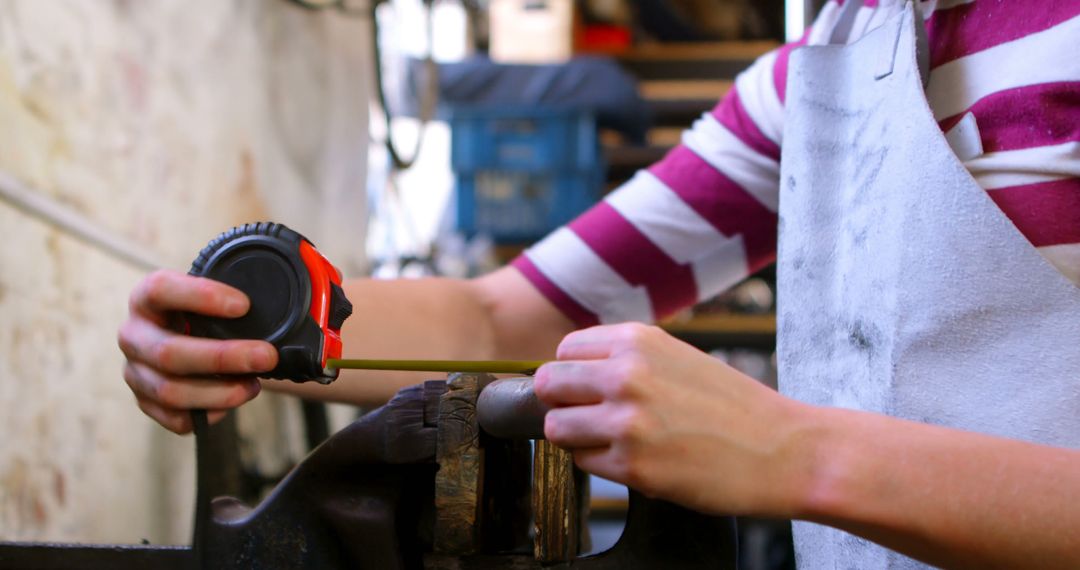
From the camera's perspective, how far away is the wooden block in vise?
606 millimetres

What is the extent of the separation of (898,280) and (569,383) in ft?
1.05

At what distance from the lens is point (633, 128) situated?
11.0ft

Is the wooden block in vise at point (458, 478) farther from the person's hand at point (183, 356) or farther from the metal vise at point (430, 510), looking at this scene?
the person's hand at point (183, 356)

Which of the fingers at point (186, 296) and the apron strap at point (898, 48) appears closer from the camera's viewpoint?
the fingers at point (186, 296)

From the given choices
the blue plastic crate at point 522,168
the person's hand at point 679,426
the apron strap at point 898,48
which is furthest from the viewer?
the blue plastic crate at point 522,168

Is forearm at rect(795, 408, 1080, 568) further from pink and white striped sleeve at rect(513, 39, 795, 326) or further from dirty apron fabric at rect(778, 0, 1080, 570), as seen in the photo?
pink and white striped sleeve at rect(513, 39, 795, 326)

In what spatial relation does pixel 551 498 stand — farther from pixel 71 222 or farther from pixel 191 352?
pixel 71 222

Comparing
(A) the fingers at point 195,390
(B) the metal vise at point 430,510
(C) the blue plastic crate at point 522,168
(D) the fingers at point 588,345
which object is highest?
(C) the blue plastic crate at point 522,168

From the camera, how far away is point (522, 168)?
125 inches

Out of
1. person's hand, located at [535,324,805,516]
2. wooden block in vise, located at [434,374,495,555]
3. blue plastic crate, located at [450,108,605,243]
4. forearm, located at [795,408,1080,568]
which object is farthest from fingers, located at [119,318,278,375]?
blue plastic crate, located at [450,108,605,243]

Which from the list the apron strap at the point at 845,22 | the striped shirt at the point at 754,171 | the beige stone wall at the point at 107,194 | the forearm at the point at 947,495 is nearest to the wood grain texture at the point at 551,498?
the forearm at the point at 947,495

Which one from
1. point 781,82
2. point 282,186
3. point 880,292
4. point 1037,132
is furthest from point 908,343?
point 282,186

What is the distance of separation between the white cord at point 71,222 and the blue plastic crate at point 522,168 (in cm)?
178

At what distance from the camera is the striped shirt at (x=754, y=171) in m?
0.74
